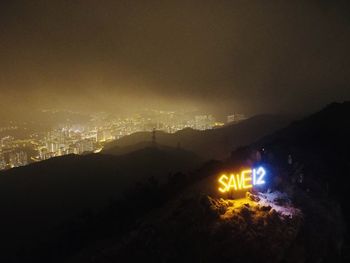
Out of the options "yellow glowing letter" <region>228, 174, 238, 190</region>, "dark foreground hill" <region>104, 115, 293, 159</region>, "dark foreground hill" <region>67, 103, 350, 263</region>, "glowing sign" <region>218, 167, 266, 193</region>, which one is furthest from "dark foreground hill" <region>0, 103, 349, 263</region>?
"dark foreground hill" <region>104, 115, 293, 159</region>

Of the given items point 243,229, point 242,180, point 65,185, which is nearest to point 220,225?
point 243,229

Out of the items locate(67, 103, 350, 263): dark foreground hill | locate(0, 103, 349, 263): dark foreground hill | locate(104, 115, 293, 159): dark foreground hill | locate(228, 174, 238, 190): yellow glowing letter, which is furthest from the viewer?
locate(104, 115, 293, 159): dark foreground hill

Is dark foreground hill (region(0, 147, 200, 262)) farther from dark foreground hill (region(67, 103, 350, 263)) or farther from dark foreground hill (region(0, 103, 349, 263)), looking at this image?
dark foreground hill (region(67, 103, 350, 263))

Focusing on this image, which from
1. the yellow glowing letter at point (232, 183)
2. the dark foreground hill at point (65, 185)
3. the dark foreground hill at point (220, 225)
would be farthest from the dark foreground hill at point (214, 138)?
the yellow glowing letter at point (232, 183)

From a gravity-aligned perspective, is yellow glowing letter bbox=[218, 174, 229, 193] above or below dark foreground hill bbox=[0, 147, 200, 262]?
above

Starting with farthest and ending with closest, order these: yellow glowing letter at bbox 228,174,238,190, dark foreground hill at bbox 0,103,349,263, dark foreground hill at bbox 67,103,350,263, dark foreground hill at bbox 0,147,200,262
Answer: dark foreground hill at bbox 0,147,200,262, yellow glowing letter at bbox 228,174,238,190, dark foreground hill at bbox 0,103,349,263, dark foreground hill at bbox 67,103,350,263

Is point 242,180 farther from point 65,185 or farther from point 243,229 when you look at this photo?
point 65,185
